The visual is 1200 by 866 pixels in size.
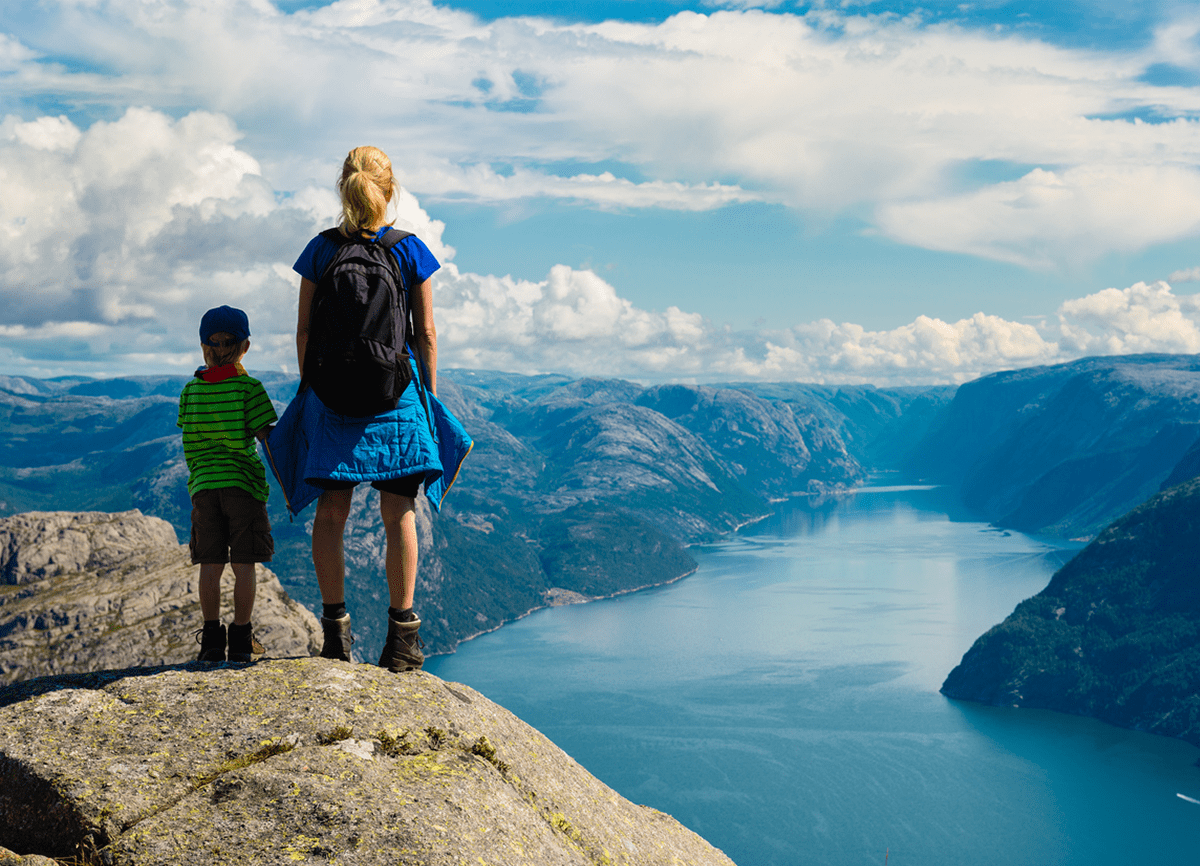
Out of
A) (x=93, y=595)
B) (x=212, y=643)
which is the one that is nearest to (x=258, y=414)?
(x=212, y=643)

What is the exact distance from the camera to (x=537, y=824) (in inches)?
280

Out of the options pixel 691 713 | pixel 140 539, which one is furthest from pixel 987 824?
pixel 140 539

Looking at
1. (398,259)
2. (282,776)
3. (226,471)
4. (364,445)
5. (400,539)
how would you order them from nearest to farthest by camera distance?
(282,776), (364,445), (398,259), (400,539), (226,471)

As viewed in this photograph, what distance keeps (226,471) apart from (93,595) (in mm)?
156453

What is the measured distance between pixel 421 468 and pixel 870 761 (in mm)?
177582

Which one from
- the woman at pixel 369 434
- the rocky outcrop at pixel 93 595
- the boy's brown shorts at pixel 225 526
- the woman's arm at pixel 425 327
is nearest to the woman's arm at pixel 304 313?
the woman at pixel 369 434

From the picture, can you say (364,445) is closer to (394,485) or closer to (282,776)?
(394,485)

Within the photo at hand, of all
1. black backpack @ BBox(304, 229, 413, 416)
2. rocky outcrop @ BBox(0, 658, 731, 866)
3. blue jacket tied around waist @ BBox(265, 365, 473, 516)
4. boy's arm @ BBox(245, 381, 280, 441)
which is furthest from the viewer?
boy's arm @ BBox(245, 381, 280, 441)

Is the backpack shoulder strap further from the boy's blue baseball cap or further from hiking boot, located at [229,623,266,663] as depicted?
hiking boot, located at [229,623,266,663]

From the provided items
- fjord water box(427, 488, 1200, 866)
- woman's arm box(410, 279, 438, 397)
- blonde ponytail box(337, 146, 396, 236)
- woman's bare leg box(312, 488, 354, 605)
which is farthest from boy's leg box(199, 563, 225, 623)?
fjord water box(427, 488, 1200, 866)

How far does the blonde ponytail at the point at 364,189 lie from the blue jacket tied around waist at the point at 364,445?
1.49m

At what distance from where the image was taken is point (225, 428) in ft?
29.1

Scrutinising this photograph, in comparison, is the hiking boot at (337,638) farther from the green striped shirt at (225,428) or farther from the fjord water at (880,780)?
the fjord water at (880,780)

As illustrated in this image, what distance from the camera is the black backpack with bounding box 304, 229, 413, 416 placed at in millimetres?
7414
